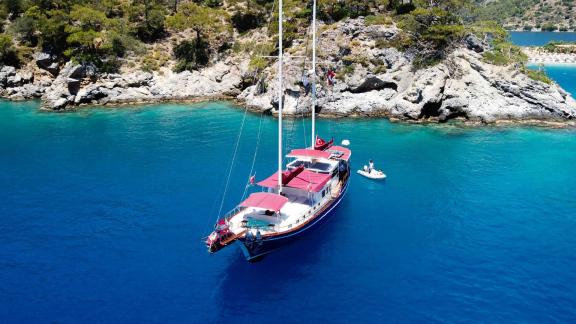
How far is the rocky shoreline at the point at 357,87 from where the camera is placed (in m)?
72.2

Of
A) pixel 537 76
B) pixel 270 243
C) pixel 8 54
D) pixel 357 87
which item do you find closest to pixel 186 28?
pixel 8 54

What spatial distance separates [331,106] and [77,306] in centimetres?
5719

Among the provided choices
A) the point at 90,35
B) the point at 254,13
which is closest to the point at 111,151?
the point at 90,35

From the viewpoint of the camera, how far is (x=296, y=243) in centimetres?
3509

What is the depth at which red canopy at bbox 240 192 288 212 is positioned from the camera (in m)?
32.8

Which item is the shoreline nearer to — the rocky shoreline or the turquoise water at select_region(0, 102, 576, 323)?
the rocky shoreline

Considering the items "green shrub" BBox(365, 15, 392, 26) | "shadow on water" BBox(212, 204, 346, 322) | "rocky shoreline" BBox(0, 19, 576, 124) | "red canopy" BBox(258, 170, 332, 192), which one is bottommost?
"shadow on water" BBox(212, 204, 346, 322)

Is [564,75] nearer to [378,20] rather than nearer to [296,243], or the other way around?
[378,20]

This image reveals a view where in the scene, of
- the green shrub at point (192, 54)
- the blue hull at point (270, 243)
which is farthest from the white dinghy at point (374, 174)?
the green shrub at point (192, 54)

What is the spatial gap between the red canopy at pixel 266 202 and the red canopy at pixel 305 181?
1.95 metres

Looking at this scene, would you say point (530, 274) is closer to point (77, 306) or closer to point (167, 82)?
point (77, 306)

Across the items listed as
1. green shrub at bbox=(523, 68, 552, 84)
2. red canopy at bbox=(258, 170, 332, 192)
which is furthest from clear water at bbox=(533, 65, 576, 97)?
red canopy at bbox=(258, 170, 332, 192)

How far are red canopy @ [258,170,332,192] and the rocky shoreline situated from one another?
113ft

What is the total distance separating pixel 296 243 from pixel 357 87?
48097 mm
